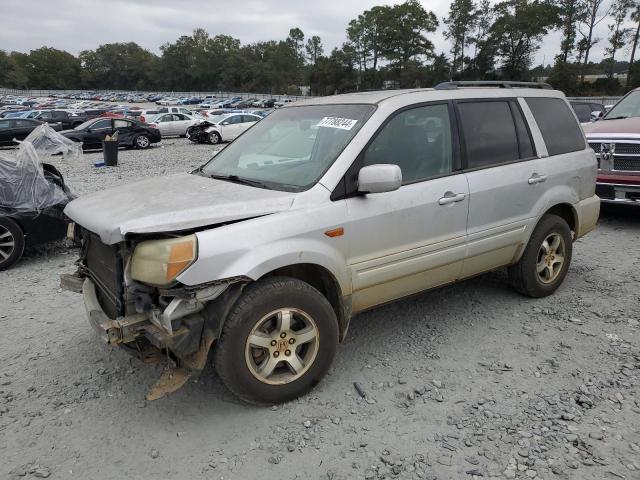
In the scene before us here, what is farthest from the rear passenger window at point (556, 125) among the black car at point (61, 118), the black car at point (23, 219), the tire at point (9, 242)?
the black car at point (61, 118)

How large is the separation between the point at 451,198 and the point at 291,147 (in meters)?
1.24

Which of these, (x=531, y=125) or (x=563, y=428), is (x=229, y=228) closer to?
(x=563, y=428)

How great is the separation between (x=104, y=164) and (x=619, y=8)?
63.3m

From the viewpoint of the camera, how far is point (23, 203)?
6.23 m

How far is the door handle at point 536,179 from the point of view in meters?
4.33

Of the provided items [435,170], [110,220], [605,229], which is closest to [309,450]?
[110,220]

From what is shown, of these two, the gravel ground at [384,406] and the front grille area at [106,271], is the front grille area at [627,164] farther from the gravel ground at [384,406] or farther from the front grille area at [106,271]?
the front grille area at [106,271]

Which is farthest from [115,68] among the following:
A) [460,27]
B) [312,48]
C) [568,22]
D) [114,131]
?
[114,131]

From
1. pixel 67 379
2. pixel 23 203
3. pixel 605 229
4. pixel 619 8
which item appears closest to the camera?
pixel 67 379

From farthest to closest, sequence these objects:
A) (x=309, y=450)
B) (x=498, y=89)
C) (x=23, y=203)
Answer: (x=23, y=203), (x=498, y=89), (x=309, y=450)

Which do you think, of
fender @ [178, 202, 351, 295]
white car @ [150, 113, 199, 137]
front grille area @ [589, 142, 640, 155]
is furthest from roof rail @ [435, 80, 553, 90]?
white car @ [150, 113, 199, 137]

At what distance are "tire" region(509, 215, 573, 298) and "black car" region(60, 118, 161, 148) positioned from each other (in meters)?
20.1

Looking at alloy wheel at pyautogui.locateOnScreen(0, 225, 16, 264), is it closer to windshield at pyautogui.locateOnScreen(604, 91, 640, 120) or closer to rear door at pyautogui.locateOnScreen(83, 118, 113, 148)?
windshield at pyautogui.locateOnScreen(604, 91, 640, 120)

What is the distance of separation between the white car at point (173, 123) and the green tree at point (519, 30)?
53233mm
